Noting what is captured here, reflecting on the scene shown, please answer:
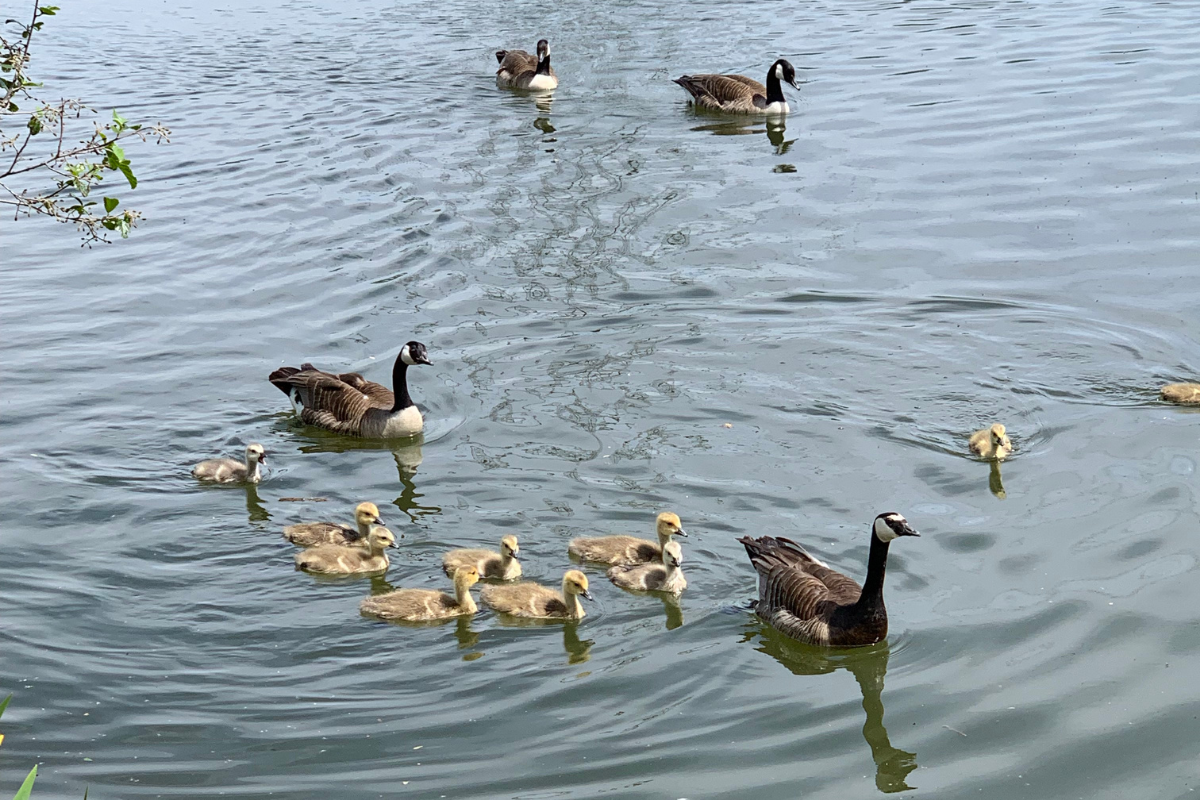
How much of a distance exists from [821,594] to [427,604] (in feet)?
8.75

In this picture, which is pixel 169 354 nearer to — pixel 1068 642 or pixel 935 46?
pixel 1068 642

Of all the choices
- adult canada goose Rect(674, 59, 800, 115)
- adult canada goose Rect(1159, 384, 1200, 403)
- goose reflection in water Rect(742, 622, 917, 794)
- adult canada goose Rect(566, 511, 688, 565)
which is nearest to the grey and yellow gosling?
adult canada goose Rect(1159, 384, 1200, 403)

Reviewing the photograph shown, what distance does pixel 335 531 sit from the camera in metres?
10.8

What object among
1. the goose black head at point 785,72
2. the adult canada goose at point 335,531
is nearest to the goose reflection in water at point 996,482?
the adult canada goose at point 335,531

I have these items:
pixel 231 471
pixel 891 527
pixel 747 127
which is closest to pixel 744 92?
pixel 747 127

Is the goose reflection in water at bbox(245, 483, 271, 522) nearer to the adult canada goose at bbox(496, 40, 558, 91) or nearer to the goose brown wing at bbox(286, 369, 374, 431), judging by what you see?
the goose brown wing at bbox(286, 369, 374, 431)

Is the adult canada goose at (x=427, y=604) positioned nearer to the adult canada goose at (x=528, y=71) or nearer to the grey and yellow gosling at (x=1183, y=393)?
the grey and yellow gosling at (x=1183, y=393)

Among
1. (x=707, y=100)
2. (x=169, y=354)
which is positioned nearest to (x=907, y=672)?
(x=169, y=354)

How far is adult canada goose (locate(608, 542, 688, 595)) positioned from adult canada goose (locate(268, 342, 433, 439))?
3791mm

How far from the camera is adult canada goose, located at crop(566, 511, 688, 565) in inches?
400

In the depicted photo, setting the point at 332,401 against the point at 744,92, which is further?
the point at 744,92

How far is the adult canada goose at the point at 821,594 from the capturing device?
8977mm

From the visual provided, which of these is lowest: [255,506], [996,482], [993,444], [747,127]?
[255,506]

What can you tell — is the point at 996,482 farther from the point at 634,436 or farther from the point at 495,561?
the point at 495,561
